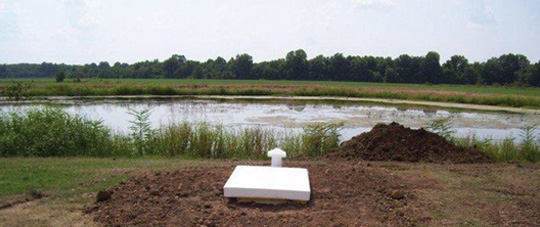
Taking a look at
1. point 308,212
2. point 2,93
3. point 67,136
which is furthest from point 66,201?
point 2,93

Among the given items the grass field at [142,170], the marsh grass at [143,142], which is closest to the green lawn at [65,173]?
the grass field at [142,170]

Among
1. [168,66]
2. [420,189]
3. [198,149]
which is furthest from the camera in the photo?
[168,66]

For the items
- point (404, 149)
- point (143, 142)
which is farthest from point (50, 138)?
point (404, 149)

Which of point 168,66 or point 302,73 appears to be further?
point 168,66

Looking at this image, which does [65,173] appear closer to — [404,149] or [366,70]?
[404,149]

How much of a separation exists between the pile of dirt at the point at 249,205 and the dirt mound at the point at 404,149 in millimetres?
2527

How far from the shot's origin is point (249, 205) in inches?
214

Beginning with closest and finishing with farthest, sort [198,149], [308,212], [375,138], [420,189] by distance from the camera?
[308,212] → [420,189] → [375,138] → [198,149]

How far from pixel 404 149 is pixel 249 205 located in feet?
16.3

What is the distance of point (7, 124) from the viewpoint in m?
10.9

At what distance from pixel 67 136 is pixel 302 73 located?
74242 mm

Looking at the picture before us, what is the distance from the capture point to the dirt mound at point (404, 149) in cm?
926

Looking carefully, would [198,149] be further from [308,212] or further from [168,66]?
[168,66]

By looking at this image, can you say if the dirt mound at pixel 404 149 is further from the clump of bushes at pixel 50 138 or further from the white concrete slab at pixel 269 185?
the clump of bushes at pixel 50 138
